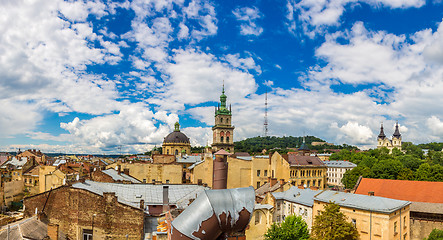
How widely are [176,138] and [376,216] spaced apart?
90.5 meters

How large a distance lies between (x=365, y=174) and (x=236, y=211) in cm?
7130

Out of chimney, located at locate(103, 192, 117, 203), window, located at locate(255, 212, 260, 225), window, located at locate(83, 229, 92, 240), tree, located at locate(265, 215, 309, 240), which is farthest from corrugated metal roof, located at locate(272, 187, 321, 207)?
window, located at locate(83, 229, 92, 240)

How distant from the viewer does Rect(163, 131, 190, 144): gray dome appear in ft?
364

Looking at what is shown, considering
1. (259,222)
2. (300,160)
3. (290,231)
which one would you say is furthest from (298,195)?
(300,160)

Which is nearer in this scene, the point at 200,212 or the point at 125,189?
the point at 200,212

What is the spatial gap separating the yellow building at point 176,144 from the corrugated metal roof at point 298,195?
239 ft

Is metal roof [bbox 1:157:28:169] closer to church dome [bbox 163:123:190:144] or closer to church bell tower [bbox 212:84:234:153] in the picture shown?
church dome [bbox 163:123:190:144]

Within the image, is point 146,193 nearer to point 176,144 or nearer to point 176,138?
point 176,144

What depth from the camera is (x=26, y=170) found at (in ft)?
255

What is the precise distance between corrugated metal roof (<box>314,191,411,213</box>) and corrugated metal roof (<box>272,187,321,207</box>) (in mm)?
2230

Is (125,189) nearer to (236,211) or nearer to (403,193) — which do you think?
(236,211)

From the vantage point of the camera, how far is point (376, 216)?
27.7 meters

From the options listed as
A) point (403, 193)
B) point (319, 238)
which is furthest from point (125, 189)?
point (403, 193)

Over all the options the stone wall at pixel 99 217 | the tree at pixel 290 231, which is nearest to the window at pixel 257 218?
the tree at pixel 290 231
